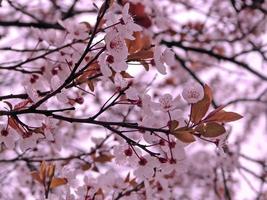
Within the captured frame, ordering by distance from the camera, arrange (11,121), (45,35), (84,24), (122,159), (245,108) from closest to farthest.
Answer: (11,121)
(122,159)
(84,24)
(45,35)
(245,108)

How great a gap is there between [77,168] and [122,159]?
0.74m

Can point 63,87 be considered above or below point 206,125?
above

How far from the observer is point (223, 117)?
140 centimetres

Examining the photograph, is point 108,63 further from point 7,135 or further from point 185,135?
point 7,135

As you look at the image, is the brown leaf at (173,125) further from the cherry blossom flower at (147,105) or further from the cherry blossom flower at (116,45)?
the cherry blossom flower at (116,45)

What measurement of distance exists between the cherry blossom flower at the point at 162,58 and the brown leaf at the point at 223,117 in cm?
23

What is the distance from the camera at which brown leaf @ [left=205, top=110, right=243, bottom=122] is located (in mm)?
1389

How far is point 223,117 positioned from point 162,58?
281 mm

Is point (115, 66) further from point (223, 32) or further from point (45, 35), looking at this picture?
point (223, 32)

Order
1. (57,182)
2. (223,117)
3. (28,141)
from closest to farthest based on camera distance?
(223,117) → (28,141) → (57,182)

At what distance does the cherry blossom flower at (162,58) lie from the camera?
57.4 inches

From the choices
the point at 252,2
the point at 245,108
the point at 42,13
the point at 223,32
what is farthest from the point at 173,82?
the point at 245,108

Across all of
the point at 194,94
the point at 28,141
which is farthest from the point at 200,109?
the point at 28,141

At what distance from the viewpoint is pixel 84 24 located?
2062mm
